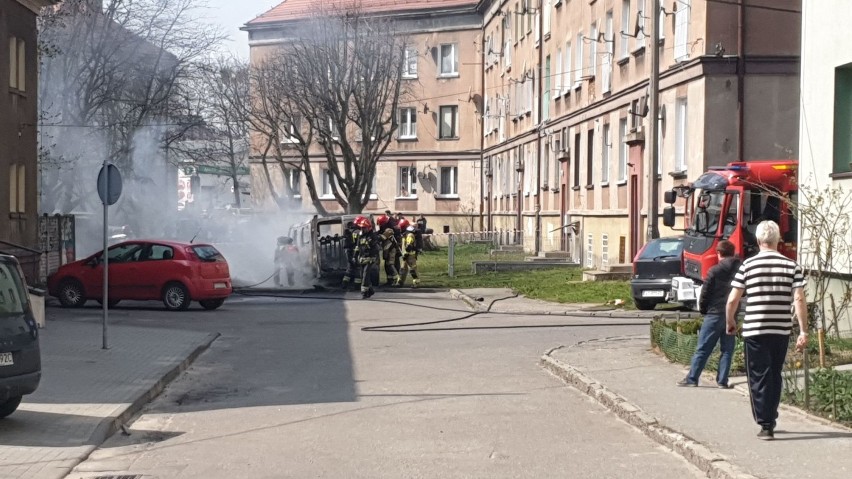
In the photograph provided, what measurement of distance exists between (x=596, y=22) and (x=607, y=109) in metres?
3.23

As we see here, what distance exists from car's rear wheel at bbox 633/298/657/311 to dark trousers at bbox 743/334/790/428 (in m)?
13.6

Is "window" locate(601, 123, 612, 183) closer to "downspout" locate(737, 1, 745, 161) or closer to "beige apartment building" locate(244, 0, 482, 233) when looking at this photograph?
"downspout" locate(737, 1, 745, 161)

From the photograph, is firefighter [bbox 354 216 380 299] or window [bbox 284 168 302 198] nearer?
firefighter [bbox 354 216 380 299]

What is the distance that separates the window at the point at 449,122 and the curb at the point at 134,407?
45.5m

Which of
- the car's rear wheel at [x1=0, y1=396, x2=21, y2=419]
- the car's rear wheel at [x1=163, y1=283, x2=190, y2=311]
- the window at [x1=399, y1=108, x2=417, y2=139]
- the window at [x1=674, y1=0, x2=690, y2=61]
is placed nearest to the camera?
the car's rear wheel at [x1=0, y1=396, x2=21, y2=419]

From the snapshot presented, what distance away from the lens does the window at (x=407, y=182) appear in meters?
62.0

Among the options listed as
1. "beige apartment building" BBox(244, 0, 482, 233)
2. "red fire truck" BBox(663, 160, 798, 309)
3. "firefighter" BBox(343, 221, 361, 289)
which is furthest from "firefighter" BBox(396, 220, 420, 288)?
"beige apartment building" BBox(244, 0, 482, 233)

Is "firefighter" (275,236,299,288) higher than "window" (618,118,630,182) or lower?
lower

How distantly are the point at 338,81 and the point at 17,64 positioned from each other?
19.6m

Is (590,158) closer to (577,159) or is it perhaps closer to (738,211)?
(577,159)

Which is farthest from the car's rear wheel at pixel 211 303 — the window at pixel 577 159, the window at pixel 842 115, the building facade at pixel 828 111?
the window at pixel 577 159

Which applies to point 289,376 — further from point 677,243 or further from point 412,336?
point 677,243

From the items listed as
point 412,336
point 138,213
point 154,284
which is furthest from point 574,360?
point 138,213

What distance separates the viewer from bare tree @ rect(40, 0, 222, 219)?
115 feet
